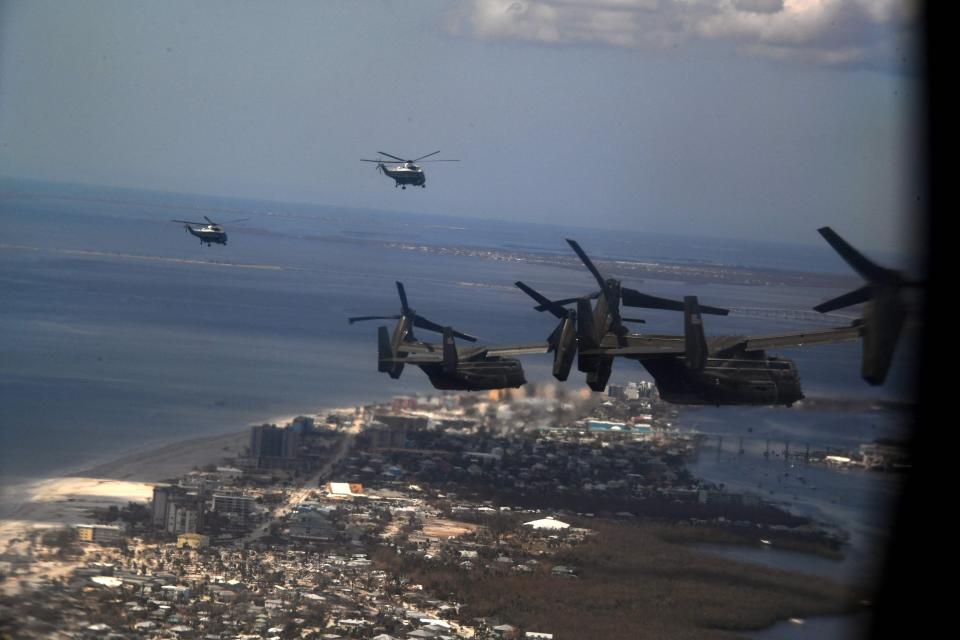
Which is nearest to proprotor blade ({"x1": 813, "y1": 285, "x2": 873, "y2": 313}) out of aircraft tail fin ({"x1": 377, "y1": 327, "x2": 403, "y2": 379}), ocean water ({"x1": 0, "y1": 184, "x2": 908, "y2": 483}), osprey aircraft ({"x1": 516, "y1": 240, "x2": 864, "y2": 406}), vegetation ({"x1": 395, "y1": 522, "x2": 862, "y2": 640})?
osprey aircraft ({"x1": 516, "y1": 240, "x2": 864, "y2": 406})

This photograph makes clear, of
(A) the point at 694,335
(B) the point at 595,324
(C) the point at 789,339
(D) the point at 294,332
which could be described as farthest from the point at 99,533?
(D) the point at 294,332

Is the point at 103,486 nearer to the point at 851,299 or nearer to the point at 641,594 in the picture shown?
the point at 641,594

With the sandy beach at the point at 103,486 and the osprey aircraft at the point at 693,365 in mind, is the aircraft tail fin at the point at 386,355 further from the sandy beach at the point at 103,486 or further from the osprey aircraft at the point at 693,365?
the sandy beach at the point at 103,486

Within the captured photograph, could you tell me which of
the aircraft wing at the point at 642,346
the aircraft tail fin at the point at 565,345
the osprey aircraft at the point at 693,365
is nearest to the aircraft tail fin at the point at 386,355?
the osprey aircraft at the point at 693,365

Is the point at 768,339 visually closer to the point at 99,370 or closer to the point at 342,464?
the point at 342,464

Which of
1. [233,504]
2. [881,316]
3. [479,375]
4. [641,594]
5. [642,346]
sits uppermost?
[881,316]

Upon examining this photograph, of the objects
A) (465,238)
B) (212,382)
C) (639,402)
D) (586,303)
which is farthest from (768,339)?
(465,238)

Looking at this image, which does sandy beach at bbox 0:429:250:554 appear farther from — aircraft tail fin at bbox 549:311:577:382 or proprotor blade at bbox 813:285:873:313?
proprotor blade at bbox 813:285:873:313

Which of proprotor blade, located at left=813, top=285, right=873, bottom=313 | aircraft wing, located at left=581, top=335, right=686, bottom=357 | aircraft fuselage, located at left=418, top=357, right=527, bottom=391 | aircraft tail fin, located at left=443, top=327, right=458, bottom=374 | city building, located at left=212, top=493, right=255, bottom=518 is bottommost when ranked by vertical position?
city building, located at left=212, top=493, right=255, bottom=518

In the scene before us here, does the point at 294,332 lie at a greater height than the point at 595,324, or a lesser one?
lesser

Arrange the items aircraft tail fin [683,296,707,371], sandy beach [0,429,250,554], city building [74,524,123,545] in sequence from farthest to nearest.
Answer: sandy beach [0,429,250,554] → city building [74,524,123,545] → aircraft tail fin [683,296,707,371]

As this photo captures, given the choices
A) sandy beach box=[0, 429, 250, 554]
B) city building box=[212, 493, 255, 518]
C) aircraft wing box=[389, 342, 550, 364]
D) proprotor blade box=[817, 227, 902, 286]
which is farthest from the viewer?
city building box=[212, 493, 255, 518]
